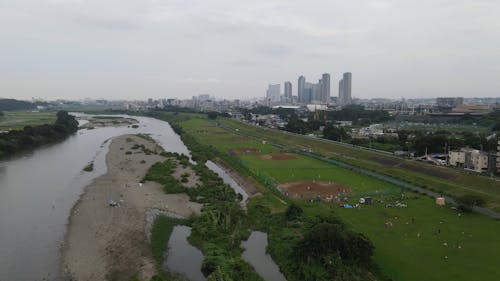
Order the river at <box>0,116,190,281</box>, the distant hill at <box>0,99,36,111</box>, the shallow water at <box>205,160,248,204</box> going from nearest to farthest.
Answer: the river at <box>0,116,190,281</box> < the shallow water at <box>205,160,248,204</box> < the distant hill at <box>0,99,36,111</box>

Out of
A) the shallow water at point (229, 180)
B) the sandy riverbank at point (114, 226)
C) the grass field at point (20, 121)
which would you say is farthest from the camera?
the grass field at point (20, 121)

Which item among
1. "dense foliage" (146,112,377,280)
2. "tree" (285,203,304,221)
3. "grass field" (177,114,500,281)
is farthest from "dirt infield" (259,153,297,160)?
"tree" (285,203,304,221)

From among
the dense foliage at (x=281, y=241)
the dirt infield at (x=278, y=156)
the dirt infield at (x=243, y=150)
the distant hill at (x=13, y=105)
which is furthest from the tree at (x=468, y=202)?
the distant hill at (x=13, y=105)

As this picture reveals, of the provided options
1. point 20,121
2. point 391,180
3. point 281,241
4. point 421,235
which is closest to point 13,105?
point 20,121

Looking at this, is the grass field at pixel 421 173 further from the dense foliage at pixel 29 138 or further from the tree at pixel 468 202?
the dense foliage at pixel 29 138

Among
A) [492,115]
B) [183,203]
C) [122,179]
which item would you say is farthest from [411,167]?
[492,115]

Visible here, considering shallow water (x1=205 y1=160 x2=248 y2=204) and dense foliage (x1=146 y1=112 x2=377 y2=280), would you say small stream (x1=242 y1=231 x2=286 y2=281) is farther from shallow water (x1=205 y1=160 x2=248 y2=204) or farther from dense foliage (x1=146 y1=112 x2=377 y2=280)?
shallow water (x1=205 y1=160 x2=248 y2=204)
